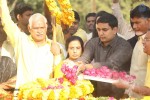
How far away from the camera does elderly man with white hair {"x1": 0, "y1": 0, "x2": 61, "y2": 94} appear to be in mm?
7320

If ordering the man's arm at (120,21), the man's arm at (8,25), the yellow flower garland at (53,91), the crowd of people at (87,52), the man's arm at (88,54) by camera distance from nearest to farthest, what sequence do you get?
the yellow flower garland at (53,91) → the crowd of people at (87,52) → the man's arm at (88,54) → the man's arm at (8,25) → the man's arm at (120,21)

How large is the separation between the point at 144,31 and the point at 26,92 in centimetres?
174

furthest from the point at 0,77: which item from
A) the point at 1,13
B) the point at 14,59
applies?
the point at 1,13

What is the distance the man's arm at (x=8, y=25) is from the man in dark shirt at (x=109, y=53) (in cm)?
93

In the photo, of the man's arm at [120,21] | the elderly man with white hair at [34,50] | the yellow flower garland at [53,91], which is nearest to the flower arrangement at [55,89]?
the yellow flower garland at [53,91]

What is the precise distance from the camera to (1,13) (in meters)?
7.52

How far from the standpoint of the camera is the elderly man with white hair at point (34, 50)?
288 inches

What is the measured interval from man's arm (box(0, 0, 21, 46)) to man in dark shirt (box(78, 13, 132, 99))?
0.93 metres

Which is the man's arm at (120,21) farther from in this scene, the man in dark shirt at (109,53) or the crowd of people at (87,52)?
the man in dark shirt at (109,53)

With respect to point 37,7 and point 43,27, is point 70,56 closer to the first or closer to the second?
point 43,27

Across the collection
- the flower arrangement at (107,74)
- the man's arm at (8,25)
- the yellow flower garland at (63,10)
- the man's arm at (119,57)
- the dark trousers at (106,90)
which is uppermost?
the yellow flower garland at (63,10)

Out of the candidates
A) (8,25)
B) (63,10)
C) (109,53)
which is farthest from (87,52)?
(8,25)

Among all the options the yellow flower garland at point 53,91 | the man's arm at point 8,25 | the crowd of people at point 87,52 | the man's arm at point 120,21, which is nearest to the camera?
the yellow flower garland at point 53,91

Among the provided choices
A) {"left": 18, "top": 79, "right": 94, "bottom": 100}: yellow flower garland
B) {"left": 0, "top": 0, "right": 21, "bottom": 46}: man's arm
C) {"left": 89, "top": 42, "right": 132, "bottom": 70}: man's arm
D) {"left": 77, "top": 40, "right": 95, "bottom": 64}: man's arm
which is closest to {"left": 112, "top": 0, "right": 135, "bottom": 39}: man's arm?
{"left": 77, "top": 40, "right": 95, "bottom": 64}: man's arm
